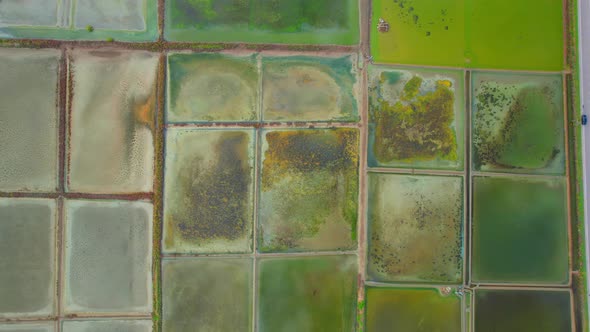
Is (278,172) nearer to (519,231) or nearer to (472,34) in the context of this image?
(472,34)

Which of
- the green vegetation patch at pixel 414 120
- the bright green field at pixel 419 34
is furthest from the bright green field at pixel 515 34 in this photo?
the green vegetation patch at pixel 414 120

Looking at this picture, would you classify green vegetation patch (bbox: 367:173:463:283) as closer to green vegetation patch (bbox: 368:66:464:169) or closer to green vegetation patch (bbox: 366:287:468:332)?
green vegetation patch (bbox: 366:287:468:332)

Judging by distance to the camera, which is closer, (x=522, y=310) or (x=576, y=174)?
(x=522, y=310)

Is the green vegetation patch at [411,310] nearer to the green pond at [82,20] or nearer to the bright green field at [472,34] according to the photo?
the bright green field at [472,34]

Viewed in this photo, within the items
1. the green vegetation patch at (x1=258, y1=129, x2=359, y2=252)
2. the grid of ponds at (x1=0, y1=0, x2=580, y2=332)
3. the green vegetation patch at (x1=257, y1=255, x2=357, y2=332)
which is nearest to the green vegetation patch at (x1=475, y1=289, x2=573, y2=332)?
the grid of ponds at (x1=0, y1=0, x2=580, y2=332)

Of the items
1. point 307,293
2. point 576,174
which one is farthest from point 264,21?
point 576,174
